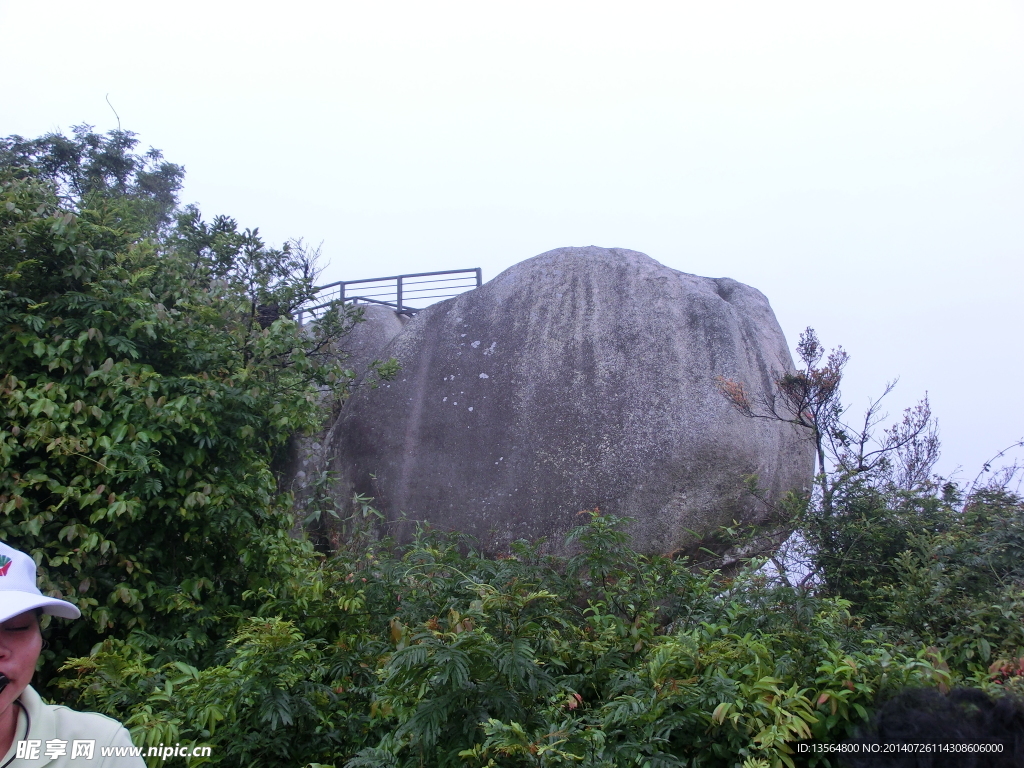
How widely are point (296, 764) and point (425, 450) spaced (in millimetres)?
4614

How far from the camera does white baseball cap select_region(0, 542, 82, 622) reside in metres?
1.55

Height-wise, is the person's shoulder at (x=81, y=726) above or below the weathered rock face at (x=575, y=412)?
below

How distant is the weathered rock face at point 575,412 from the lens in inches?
258

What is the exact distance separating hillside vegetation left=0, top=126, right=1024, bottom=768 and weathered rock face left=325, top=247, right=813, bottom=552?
1075mm

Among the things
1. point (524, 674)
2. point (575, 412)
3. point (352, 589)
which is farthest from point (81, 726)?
point (575, 412)

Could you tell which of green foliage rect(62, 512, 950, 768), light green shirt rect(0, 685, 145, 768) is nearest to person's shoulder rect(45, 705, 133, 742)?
light green shirt rect(0, 685, 145, 768)

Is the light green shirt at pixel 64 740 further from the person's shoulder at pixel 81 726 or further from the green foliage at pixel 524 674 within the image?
the green foliage at pixel 524 674

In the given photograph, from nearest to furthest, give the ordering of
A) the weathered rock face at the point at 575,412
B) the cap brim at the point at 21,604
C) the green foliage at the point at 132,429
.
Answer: the cap brim at the point at 21,604 → the green foliage at the point at 132,429 → the weathered rock face at the point at 575,412

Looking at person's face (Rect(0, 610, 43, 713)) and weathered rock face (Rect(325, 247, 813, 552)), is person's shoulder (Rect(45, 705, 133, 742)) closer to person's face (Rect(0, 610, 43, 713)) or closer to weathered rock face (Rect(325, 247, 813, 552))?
person's face (Rect(0, 610, 43, 713))

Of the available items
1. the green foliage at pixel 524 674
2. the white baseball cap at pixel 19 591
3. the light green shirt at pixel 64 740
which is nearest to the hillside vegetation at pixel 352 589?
the green foliage at pixel 524 674

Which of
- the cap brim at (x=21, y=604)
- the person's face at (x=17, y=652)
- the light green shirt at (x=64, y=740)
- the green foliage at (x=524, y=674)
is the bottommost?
the green foliage at (x=524, y=674)

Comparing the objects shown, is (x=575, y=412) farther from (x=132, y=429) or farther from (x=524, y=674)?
(x=524, y=674)

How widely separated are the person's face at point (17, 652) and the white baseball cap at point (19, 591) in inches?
1.7

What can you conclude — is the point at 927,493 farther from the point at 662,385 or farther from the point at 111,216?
the point at 111,216
